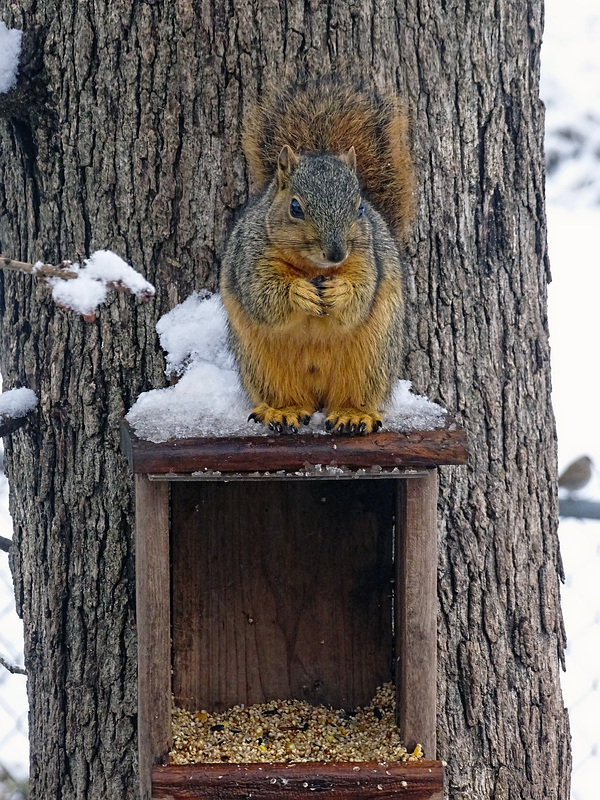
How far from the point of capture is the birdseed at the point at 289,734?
166 centimetres

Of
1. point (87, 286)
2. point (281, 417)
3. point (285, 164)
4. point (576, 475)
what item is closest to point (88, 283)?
point (87, 286)

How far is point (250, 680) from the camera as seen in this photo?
1879 millimetres

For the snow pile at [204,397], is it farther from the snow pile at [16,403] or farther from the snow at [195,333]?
the snow pile at [16,403]

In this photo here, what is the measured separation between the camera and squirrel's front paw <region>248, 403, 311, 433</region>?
5.48ft

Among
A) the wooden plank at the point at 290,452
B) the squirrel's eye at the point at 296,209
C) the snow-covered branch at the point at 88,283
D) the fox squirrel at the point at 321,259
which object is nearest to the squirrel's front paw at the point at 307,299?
the fox squirrel at the point at 321,259

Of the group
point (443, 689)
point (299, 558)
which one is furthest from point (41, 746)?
point (443, 689)

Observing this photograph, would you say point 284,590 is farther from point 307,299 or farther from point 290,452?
point 307,299

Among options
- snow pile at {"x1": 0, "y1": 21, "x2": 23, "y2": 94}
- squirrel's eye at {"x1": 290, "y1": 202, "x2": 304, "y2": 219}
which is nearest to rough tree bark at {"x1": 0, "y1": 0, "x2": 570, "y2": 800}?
snow pile at {"x1": 0, "y1": 21, "x2": 23, "y2": 94}

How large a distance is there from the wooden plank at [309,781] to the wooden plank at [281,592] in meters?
0.32

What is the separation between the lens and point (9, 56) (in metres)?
1.99


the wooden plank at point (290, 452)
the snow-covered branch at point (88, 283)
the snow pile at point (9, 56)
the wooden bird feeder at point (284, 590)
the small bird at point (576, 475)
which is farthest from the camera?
the small bird at point (576, 475)

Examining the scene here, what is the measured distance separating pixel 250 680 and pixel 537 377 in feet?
2.85

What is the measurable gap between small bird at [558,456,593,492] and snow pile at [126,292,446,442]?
28.1 inches

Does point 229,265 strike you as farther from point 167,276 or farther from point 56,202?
point 56,202
